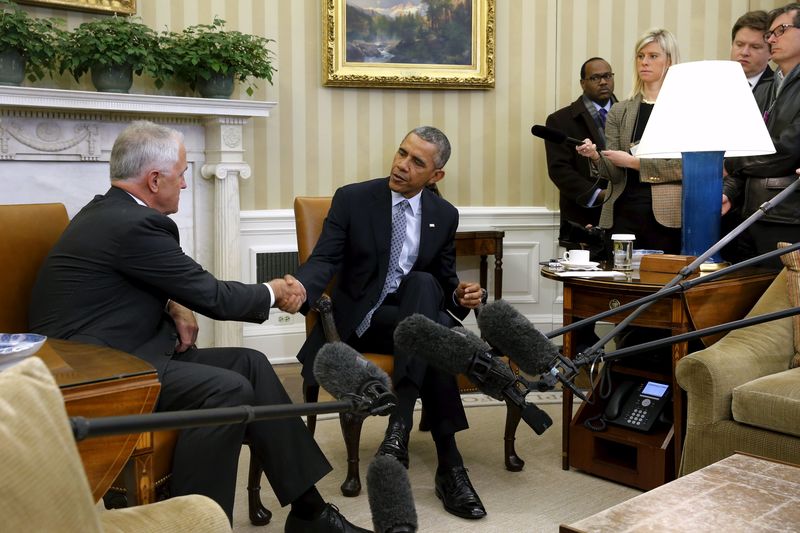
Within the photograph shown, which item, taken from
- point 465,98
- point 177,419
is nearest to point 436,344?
point 177,419

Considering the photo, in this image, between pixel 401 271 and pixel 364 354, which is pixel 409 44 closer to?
pixel 401 271

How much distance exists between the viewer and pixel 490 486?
3.14 meters

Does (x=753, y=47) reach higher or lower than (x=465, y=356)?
higher

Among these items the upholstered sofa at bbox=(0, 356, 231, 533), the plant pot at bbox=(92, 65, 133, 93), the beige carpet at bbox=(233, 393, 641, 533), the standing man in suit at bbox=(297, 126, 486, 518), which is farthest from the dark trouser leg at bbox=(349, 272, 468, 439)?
the plant pot at bbox=(92, 65, 133, 93)

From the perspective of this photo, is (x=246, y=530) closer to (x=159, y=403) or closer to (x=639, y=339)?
(x=159, y=403)

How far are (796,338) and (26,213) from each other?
2.58 metres

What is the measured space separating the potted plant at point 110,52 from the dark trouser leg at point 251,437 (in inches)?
86.0

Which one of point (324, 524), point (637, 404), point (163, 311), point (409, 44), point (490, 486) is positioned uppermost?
point (409, 44)

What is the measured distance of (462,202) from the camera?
18.8 ft

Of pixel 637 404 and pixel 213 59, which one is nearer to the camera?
pixel 637 404

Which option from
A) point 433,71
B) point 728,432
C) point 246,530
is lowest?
point 246,530

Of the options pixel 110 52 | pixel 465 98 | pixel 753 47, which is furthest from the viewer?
pixel 465 98

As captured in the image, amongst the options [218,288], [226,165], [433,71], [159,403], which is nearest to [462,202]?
[433,71]

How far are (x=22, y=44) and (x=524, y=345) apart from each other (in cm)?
373
